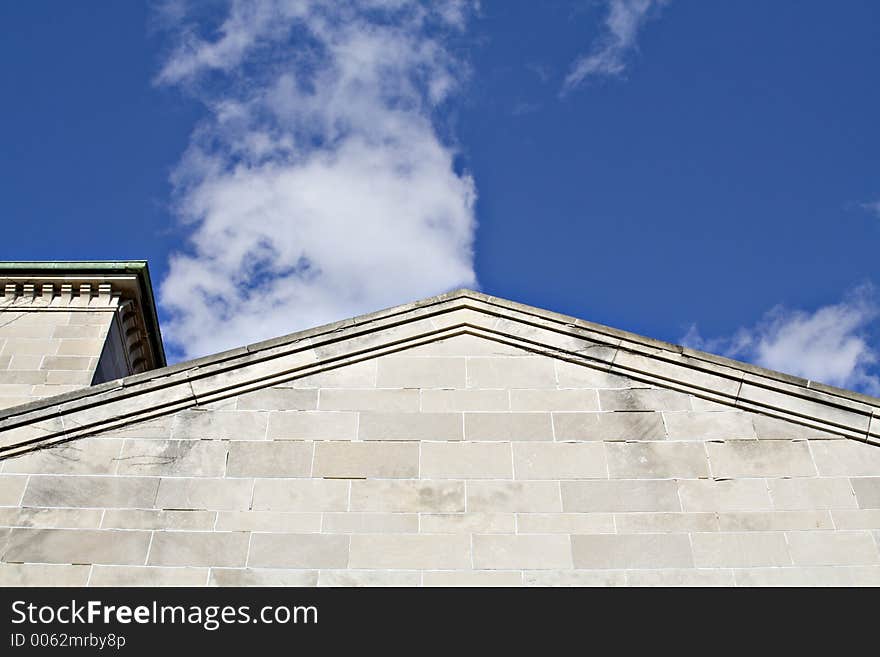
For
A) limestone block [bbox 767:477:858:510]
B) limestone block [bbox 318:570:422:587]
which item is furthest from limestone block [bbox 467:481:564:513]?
limestone block [bbox 767:477:858:510]

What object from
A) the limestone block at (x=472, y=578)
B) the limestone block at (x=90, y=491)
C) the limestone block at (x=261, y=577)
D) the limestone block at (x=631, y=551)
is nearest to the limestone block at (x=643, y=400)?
the limestone block at (x=631, y=551)

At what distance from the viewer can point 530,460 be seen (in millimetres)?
9250

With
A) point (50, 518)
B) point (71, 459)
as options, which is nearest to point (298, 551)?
point (50, 518)

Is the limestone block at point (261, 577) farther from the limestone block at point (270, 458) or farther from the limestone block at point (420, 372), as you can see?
the limestone block at point (420, 372)

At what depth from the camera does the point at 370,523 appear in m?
8.73

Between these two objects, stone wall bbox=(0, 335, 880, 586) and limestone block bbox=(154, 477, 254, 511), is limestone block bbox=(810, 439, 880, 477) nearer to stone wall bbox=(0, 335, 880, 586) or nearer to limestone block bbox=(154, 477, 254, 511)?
stone wall bbox=(0, 335, 880, 586)

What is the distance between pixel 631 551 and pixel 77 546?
17.7 ft

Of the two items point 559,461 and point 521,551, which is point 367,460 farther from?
point 559,461

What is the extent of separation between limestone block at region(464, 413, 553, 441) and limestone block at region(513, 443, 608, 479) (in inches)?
5.3

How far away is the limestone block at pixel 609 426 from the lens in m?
9.43
